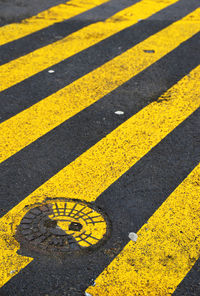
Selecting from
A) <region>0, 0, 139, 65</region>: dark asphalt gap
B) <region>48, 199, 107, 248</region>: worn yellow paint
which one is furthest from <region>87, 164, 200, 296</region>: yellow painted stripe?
<region>0, 0, 139, 65</region>: dark asphalt gap

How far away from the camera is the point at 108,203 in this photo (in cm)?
389

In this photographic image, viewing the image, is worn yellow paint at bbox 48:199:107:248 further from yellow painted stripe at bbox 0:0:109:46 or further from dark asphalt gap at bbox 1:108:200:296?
yellow painted stripe at bbox 0:0:109:46

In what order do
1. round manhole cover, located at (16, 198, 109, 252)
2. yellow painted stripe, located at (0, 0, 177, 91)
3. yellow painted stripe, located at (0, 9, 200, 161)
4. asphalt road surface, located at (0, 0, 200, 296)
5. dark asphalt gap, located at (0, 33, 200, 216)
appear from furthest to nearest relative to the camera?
yellow painted stripe, located at (0, 0, 177, 91) → yellow painted stripe, located at (0, 9, 200, 161) → dark asphalt gap, located at (0, 33, 200, 216) → round manhole cover, located at (16, 198, 109, 252) → asphalt road surface, located at (0, 0, 200, 296)

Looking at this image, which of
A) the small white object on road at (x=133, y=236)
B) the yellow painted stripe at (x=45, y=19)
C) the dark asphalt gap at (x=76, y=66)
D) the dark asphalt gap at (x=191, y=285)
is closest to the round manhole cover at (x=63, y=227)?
the small white object on road at (x=133, y=236)

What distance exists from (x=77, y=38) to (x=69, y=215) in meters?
4.34

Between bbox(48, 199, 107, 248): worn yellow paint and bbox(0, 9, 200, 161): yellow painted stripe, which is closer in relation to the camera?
bbox(48, 199, 107, 248): worn yellow paint

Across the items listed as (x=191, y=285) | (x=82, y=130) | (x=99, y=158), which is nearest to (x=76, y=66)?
(x=82, y=130)

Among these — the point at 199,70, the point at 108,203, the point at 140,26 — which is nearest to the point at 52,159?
the point at 108,203

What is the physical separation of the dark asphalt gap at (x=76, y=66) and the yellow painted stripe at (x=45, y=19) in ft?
4.28

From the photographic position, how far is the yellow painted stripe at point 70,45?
20.3ft

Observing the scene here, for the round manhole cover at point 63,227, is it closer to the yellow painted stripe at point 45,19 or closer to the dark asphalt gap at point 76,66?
the dark asphalt gap at point 76,66

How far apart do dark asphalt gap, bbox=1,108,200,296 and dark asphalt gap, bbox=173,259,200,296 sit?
550 millimetres

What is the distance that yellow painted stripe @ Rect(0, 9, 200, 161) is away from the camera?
191 inches

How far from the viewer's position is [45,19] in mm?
8133
